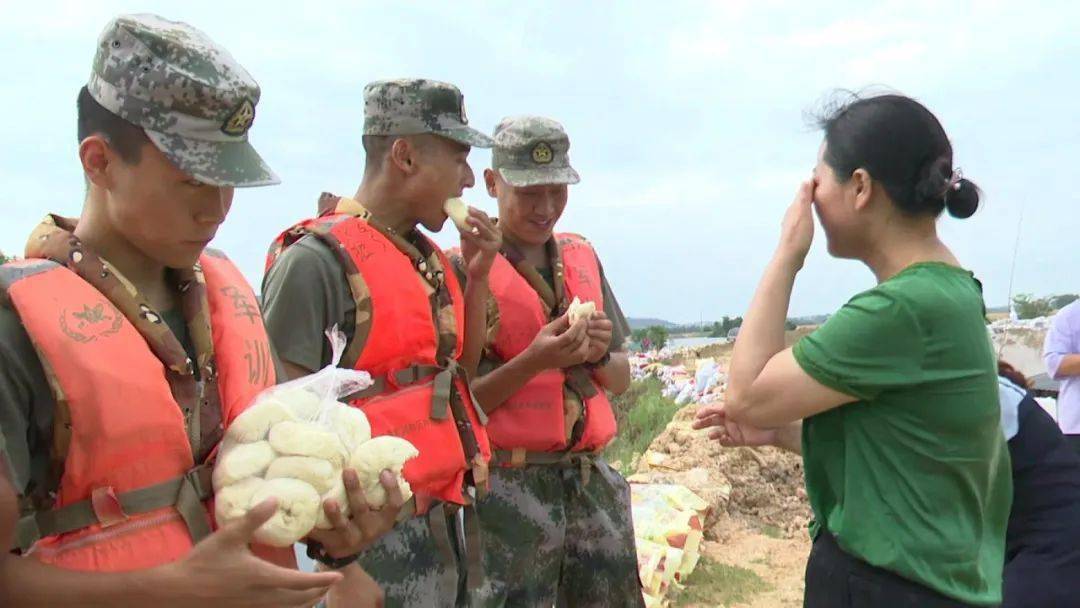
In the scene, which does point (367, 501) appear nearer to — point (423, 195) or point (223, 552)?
point (223, 552)

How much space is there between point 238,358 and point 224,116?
1.74 feet

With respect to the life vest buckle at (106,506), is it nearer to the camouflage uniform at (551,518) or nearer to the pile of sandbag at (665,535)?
the camouflage uniform at (551,518)

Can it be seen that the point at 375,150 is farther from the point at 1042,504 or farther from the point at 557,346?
A: the point at 1042,504

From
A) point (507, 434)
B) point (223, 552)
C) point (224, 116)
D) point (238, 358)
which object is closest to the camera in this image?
point (223, 552)

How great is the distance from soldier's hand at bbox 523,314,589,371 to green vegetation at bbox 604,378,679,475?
5512 mm

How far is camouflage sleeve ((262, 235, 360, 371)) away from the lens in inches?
104

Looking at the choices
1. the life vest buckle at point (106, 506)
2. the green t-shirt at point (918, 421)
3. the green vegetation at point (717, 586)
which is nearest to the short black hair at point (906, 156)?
the green t-shirt at point (918, 421)

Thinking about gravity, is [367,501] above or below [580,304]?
below

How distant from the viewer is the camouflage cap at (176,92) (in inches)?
73.3

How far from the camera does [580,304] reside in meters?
3.78

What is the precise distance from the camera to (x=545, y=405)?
3.67 meters

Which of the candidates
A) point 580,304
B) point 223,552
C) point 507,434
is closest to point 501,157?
point 580,304

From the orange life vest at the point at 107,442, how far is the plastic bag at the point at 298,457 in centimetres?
10

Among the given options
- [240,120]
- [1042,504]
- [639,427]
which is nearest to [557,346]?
[240,120]
